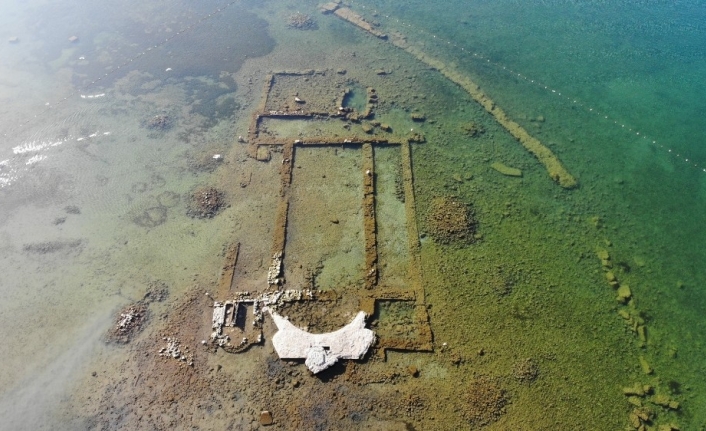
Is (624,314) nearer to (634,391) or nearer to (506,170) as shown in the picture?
(634,391)

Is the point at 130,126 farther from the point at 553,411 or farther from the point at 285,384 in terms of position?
the point at 553,411

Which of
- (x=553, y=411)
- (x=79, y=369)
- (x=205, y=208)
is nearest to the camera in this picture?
(x=553, y=411)

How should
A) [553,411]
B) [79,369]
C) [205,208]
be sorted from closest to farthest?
[553,411] → [79,369] → [205,208]

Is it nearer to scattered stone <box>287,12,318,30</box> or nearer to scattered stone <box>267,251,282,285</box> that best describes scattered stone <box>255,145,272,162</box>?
scattered stone <box>267,251,282,285</box>

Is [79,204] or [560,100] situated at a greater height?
[560,100]

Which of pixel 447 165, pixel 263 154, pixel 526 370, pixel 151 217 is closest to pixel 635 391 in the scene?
pixel 526 370

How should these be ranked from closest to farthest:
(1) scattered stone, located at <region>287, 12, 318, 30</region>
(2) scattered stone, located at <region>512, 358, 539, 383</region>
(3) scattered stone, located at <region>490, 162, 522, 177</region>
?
(2) scattered stone, located at <region>512, 358, 539, 383</region> → (3) scattered stone, located at <region>490, 162, 522, 177</region> → (1) scattered stone, located at <region>287, 12, 318, 30</region>

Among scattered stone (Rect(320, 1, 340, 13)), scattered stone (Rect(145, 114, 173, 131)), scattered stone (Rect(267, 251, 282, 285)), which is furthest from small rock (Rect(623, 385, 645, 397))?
scattered stone (Rect(320, 1, 340, 13))

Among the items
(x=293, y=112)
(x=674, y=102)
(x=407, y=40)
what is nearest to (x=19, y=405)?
(x=293, y=112)
